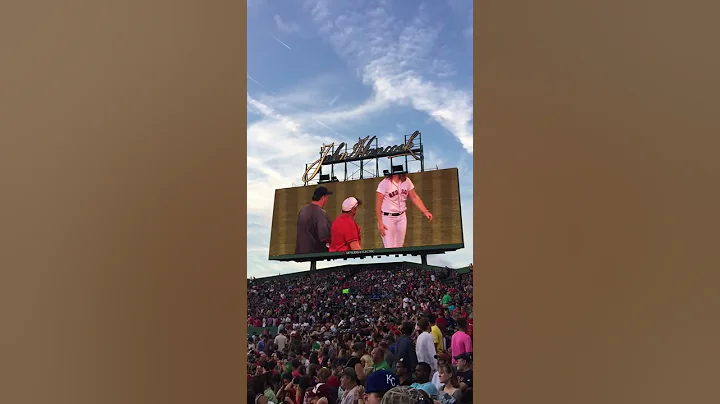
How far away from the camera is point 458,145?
11422 mm

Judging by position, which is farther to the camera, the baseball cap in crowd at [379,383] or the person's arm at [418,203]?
the person's arm at [418,203]

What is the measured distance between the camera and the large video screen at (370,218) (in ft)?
37.9

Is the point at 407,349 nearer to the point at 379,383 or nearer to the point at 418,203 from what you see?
the point at 379,383

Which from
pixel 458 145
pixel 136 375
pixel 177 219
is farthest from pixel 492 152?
pixel 458 145

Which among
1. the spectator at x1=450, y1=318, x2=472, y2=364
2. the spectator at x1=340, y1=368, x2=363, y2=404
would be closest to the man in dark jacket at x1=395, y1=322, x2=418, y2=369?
the spectator at x1=450, y1=318, x2=472, y2=364

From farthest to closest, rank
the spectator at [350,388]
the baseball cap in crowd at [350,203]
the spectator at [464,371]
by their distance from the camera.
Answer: the baseball cap in crowd at [350,203] → the spectator at [350,388] → the spectator at [464,371]

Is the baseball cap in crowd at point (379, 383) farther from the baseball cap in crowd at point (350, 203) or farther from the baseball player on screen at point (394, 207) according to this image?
the baseball cap in crowd at point (350, 203)

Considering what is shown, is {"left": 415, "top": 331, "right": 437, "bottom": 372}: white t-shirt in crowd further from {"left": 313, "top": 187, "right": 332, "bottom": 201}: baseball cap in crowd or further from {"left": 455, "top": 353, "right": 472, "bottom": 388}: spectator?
{"left": 313, "top": 187, "right": 332, "bottom": 201}: baseball cap in crowd

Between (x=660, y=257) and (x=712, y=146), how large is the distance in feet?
0.79

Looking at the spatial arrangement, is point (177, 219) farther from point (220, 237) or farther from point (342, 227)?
point (342, 227)

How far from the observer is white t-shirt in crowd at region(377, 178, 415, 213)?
11.8 meters

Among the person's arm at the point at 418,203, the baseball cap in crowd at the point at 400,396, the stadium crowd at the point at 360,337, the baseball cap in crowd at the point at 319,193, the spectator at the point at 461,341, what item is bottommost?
the stadium crowd at the point at 360,337

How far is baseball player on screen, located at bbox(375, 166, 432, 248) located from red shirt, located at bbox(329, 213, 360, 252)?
0.50m

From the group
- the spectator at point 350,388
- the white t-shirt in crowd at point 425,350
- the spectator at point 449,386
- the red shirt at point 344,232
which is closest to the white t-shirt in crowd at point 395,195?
the red shirt at point 344,232
